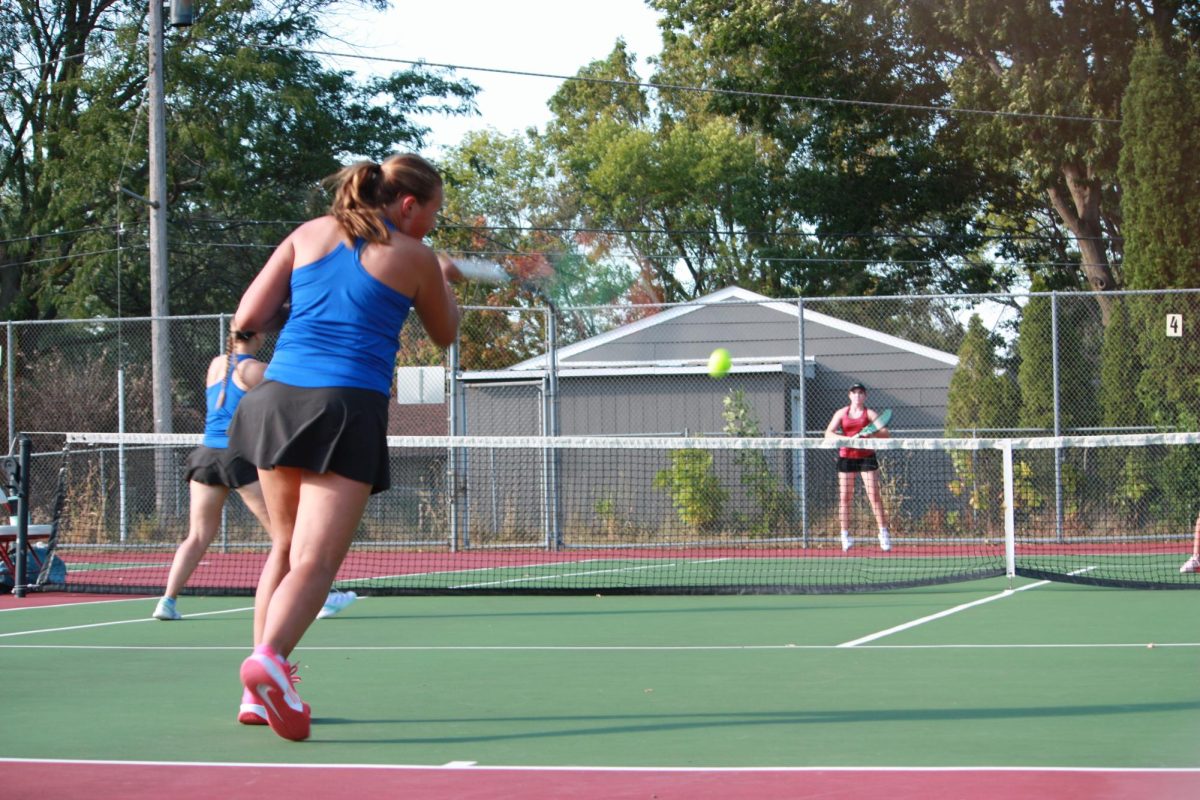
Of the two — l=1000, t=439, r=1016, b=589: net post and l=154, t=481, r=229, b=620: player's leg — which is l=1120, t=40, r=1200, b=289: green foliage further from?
l=154, t=481, r=229, b=620: player's leg

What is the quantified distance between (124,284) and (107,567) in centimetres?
1296

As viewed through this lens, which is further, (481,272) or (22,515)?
(22,515)

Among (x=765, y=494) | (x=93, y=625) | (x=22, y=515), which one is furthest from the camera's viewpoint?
(x=765, y=494)

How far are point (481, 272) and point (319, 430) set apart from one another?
1408mm

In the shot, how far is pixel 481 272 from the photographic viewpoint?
5.45 metres

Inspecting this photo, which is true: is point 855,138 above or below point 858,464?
above

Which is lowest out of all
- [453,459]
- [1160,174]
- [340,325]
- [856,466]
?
[856,466]

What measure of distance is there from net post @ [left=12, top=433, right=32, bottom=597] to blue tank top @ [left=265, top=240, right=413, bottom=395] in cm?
670

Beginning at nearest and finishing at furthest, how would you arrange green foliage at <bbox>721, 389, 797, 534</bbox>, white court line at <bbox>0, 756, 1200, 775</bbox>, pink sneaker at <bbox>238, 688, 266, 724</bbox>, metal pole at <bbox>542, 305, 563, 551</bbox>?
white court line at <bbox>0, 756, 1200, 775</bbox>
pink sneaker at <bbox>238, 688, 266, 724</bbox>
metal pole at <bbox>542, 305, 563, 551</bbox>
green foliage at <bbox>721, 389, 797, 534</bbox>

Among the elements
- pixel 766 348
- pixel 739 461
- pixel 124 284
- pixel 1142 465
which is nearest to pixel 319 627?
pixel 739 461

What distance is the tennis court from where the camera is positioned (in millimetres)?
3895

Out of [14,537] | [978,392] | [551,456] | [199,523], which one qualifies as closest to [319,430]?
[199,523]

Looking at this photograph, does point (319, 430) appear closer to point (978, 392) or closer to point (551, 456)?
point (551, 456)

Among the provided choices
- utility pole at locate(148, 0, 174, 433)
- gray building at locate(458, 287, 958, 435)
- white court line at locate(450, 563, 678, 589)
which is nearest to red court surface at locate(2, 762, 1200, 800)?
white court line at locate(450, 563, 678, 589)
